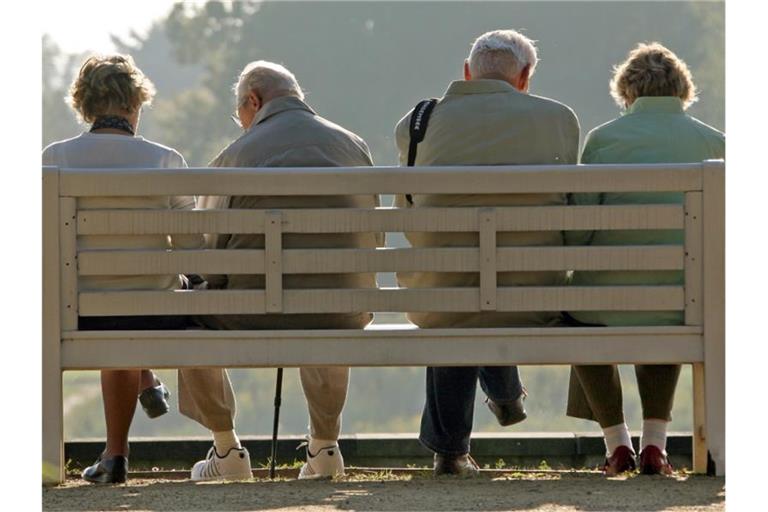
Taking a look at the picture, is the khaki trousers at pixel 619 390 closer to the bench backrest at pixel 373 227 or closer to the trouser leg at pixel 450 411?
the trouser leg at pixel 450 411

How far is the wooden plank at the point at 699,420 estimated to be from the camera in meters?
5.93

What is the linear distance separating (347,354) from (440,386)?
1.84 feet

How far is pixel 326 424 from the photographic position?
651 cm

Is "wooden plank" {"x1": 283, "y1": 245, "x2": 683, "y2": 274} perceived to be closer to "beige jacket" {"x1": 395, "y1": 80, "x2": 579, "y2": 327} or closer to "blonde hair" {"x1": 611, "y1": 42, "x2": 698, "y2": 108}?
"beige jacket" {"x1": 395, "y1": 80, "x2": 579, "y2": 327}

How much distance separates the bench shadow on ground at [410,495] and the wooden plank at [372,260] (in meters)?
0.72

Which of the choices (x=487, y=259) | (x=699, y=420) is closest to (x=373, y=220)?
(x=487, y=259)

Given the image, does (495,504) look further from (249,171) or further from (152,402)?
(152,402)

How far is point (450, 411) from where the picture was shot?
6.32 m

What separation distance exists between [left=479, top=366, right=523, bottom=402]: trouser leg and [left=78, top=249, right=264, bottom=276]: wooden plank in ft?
4.50

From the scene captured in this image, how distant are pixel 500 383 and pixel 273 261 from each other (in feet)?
4.68

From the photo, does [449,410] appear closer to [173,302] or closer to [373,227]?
[373,227]

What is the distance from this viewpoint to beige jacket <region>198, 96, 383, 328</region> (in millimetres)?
5988

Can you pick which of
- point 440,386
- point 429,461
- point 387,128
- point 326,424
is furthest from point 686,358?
point 387,128

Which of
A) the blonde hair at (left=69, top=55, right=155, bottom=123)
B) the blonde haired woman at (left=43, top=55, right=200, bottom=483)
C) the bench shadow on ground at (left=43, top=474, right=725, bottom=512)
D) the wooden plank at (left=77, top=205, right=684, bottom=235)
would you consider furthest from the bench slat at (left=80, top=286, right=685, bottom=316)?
the blonde hair at (left=69, top=55, right=155, bottom=123)
